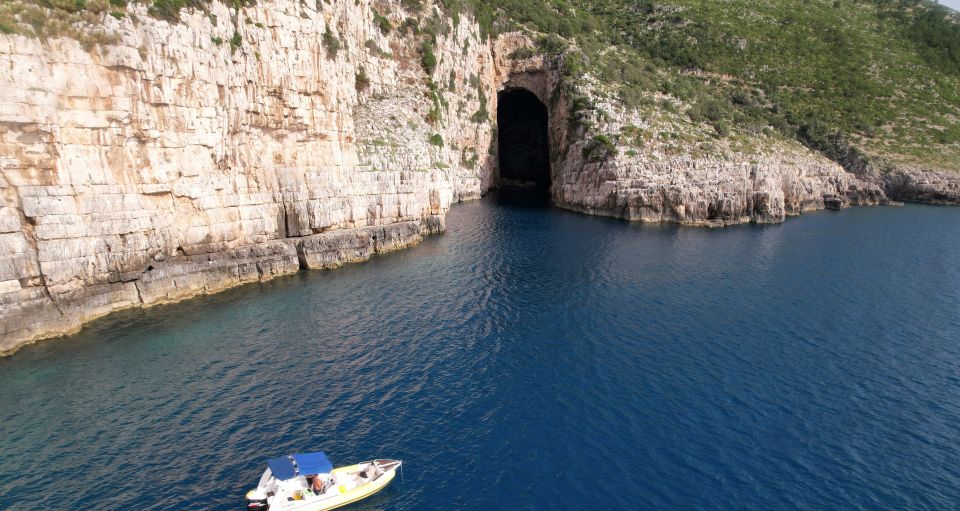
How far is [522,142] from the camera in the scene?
134m

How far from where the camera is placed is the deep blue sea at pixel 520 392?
26.3 meters

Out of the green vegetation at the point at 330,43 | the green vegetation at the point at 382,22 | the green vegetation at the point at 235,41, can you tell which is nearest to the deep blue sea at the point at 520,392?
the green vegetation at the point at 235,41

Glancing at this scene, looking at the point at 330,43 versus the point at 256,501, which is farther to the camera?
the point at 330,43

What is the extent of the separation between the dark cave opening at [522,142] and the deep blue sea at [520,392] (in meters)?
77.9

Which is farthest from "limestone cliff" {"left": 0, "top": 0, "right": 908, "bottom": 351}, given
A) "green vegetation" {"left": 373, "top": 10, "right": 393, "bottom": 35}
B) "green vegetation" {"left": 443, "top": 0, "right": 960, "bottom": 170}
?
"green vegetation" {"left": 443, "top": 0, "right": 960, "bottom": 170}

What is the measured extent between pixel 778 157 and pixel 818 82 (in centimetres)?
4098

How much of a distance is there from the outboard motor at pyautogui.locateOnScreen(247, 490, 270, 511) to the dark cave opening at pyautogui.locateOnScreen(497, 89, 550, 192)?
357ft

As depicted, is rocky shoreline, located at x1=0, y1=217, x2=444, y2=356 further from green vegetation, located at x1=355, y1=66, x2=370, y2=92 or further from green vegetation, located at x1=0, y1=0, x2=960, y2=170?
green vegetation, located at x1=0, y1=0, x2=960, y2=170

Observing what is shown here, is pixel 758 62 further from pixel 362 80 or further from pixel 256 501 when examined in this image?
pixel 256 501

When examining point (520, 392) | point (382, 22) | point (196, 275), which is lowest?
point (520, 392)

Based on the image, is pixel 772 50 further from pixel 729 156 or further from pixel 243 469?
pixel 243 469

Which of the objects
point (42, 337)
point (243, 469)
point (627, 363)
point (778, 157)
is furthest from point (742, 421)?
point (778, 157)

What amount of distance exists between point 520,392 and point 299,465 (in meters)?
14.4

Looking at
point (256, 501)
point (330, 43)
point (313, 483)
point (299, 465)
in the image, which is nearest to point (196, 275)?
point (299, 465)
